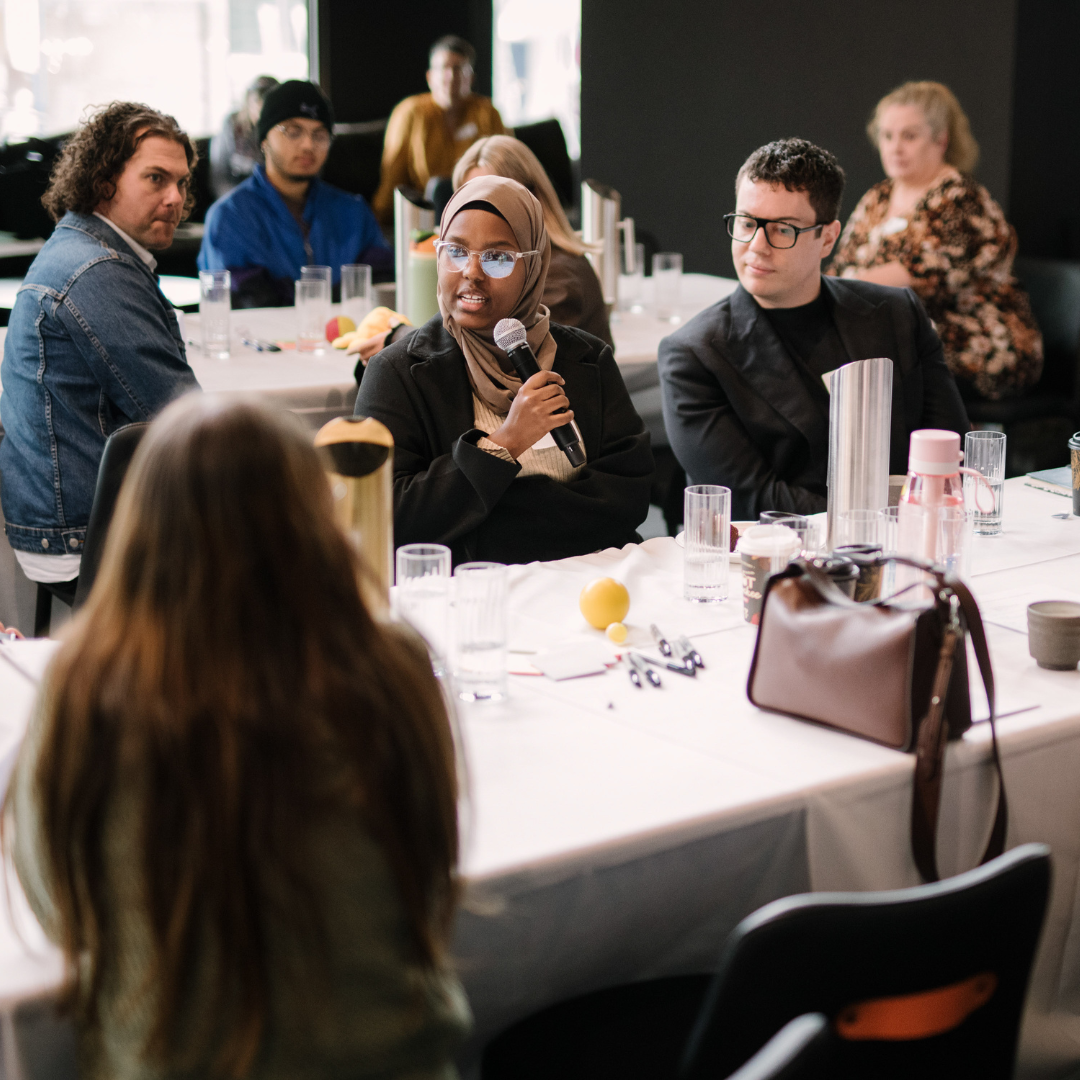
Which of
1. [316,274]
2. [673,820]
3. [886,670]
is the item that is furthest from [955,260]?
[673,820]

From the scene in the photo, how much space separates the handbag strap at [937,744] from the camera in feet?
4.75

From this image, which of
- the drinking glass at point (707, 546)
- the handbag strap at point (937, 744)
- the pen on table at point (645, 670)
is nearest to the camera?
the handbag strap at point (937, 744)

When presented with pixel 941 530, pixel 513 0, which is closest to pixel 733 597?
pixel 941 530

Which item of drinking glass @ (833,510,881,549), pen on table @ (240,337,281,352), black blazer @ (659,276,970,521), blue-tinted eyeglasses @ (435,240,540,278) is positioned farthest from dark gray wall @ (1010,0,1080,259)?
drinking glass @ (833,510,881,549)

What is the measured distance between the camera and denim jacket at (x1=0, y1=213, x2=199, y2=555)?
2734mm

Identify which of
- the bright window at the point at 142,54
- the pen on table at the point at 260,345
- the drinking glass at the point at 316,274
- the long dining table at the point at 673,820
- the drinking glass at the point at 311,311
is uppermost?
the bright window at the point at 142,54

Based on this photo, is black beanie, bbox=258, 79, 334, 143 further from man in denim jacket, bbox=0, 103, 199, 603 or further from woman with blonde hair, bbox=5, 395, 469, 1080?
woman with blonde hair, bbox=5, 395, 469, 1080

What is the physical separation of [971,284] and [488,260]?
279cm

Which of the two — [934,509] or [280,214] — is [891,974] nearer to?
[934,509]

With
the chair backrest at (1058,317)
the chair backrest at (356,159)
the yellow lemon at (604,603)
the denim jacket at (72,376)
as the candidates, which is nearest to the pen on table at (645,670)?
the yellow lemon at (604,603)

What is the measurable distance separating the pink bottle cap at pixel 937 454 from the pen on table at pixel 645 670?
0.64 metres

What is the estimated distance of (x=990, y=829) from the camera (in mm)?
1550

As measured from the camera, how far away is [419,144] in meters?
6.84

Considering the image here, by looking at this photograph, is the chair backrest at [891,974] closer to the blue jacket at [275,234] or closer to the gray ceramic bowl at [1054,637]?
the gray ceramic bowl at [1054,637]
